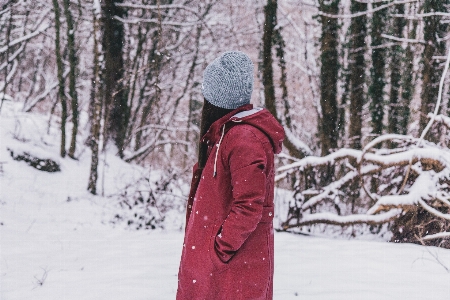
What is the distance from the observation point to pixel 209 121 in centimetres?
221

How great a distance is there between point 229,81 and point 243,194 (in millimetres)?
556

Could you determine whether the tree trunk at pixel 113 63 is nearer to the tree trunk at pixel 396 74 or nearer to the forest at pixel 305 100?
the forest at pixel 305 100

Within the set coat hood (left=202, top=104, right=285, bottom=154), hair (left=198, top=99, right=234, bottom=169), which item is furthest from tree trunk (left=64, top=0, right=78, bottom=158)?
coat hood (left=202, top=104, right=285, bottom=154)

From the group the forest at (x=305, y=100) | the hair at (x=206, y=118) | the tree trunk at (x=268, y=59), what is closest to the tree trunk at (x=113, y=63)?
the forest at (x=305, y=100)

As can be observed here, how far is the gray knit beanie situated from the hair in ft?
0.08

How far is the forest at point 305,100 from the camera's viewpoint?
6.01 meters

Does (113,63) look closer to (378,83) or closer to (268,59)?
(268,59)

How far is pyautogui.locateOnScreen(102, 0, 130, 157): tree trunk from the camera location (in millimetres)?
10492

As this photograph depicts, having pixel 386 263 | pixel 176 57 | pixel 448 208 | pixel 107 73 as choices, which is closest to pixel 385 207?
pixel 448 208

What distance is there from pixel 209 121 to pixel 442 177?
169 inches

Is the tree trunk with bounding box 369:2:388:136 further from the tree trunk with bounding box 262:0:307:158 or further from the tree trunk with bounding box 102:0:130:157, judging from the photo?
the tree trunk with bounding box 102:0:130:157

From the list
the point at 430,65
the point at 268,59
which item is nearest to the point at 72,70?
the point at 268,59

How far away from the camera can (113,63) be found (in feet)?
36.6

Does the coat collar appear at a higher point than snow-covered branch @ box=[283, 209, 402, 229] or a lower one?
higher
